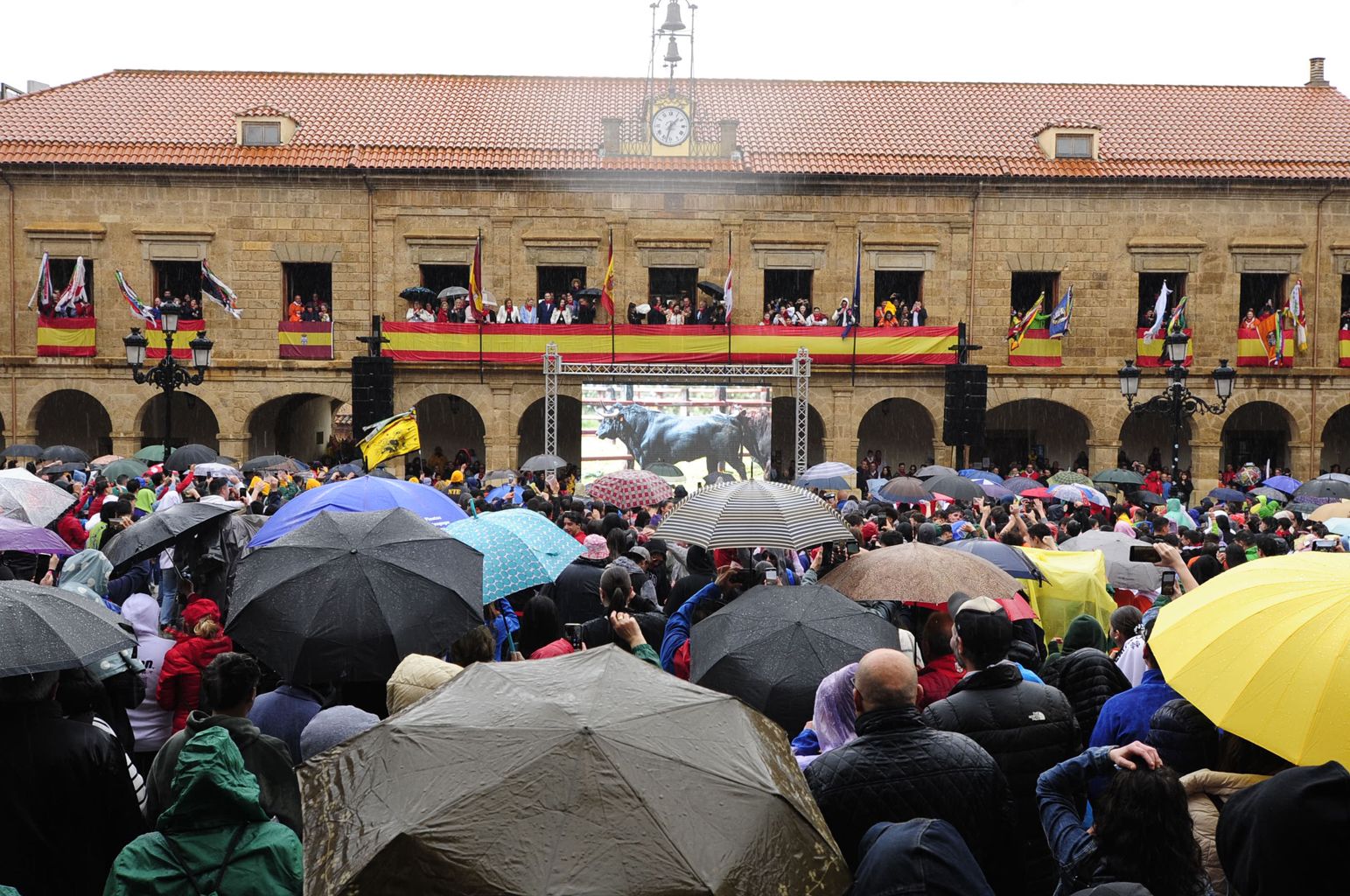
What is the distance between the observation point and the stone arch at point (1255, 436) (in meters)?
29.4

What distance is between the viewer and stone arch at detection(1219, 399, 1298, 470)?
29.4 meters

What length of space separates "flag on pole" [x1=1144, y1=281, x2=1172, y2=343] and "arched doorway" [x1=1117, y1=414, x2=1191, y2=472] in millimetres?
3154

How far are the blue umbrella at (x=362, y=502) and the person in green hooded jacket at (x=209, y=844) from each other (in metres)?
3.96

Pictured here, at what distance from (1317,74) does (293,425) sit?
28519 millimetres

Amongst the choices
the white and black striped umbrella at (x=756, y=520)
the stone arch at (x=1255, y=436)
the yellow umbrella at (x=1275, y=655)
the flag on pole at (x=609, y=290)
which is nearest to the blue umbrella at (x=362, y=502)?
the white and black striped umbrella at (x=756, y=520)

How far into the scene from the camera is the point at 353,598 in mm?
5418

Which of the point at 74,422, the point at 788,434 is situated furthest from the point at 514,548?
the point at 74,422

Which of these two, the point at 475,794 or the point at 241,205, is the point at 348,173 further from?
the point at 475,794

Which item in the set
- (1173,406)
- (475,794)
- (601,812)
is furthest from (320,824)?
(1173,406)

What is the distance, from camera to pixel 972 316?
26812 millimetres

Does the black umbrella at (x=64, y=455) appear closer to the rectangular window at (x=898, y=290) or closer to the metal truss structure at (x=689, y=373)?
the metal truss structure at (x=689, y=373)

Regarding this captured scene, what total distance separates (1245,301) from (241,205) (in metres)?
22.8

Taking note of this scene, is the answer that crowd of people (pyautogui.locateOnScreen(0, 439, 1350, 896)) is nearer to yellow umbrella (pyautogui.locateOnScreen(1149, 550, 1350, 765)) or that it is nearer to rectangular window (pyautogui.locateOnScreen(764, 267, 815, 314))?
yellow umbrella (pyautogui.locateOnScreen(1149, 550, 1350, 765))

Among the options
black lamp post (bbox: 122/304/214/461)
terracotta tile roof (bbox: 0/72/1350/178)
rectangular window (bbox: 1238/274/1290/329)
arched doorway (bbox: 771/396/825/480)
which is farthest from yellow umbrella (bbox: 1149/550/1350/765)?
rectangular window (bbox: 1238/274/1290/329)
